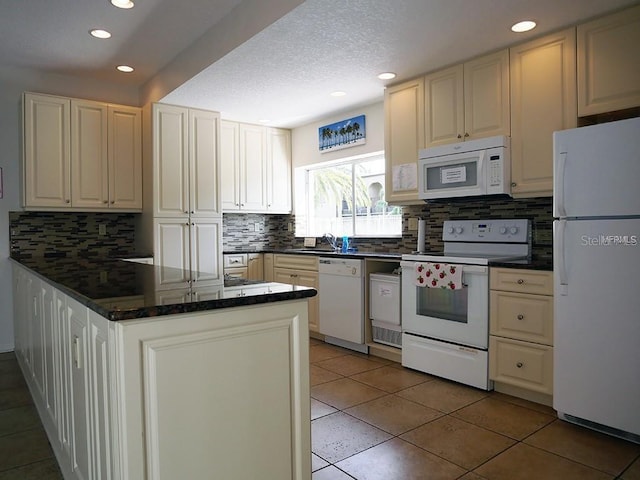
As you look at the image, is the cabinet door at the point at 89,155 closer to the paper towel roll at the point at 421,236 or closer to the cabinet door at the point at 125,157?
the cabinet door at the point at 125,157

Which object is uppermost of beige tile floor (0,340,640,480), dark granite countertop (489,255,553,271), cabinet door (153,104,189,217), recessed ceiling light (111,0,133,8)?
recessed ceiling light (111,0,133,8)

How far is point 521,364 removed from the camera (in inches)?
113

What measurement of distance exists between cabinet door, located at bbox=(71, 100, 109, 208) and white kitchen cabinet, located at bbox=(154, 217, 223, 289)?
63cm

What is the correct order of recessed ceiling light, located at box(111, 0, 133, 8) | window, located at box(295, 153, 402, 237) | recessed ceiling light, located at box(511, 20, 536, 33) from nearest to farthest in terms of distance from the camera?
recessed ceiling light, located at box(511, 20, 536, 33) < recessed ceiling light, located at box(111, 0, 133, 8) < window, located at box(295, 153, 402, 237)

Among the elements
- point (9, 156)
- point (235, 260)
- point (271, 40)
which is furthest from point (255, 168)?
point (271, 40)

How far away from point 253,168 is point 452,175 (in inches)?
102

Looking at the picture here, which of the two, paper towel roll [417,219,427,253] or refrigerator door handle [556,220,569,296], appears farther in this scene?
paper towel roll [417,219,427,253]

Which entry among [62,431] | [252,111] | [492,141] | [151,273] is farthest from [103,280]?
[252,111]

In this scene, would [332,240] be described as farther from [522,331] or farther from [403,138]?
[522,331]

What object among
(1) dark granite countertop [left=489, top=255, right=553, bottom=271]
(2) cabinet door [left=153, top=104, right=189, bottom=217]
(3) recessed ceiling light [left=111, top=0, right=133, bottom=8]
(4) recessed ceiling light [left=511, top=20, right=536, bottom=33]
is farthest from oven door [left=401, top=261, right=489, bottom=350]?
(3) recessed ceiling light [left=111, top=0, right=133, bottom=8]

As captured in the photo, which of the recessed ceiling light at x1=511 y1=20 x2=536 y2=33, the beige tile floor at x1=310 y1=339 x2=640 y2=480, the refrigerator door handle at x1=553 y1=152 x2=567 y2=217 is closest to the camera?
the beige tile floor at x1=310 y1=339 x2=640 y2=480

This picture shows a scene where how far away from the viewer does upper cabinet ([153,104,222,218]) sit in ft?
14.2

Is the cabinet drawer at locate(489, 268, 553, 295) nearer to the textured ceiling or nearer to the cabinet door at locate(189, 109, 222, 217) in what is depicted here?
the textured ceiling

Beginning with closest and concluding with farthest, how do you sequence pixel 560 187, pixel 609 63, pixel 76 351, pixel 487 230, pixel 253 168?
pixel 76 351 < pixel 560 187 < pixel 609 63 < pixel 487 230 < pixel 253 168
